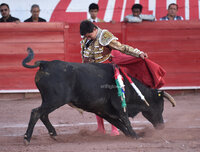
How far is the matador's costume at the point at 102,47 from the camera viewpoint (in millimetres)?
4371

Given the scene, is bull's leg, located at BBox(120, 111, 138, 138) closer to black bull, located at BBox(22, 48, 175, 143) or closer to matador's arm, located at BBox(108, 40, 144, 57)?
black bull, located at BBox(22, 48, 175, 143)

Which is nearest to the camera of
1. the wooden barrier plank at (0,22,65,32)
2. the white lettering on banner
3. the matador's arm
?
the matador's arm

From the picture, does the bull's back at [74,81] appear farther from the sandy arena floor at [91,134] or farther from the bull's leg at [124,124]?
the sandy arena floor at [91,134]

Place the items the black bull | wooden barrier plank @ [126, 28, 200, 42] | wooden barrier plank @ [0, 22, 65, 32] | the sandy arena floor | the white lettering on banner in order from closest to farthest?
the sandy arena floor < the black bull < wooden barrier plank @ [0, 22, 65, 32] < wooden barrier plank @ [126, 28, 200, 42] < the white lettering on banner

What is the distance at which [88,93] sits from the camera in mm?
4137

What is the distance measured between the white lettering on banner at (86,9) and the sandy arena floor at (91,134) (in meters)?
1.92

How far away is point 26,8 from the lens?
25.6 feet

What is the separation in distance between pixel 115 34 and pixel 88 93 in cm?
339

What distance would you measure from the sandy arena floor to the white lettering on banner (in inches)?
75.6

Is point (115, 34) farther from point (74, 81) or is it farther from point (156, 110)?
point (74, 81)

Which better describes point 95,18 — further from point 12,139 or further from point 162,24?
point 12,139

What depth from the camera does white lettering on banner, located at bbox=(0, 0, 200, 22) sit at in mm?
7781

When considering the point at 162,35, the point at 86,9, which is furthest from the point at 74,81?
the point at 86,9

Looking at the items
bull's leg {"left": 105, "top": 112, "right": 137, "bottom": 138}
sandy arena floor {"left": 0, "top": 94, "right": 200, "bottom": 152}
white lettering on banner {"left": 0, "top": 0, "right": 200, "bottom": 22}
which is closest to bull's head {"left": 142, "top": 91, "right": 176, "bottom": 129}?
sandy arena floor {"left": 0, "top": 94, "right": 200, "bottom": 152}
